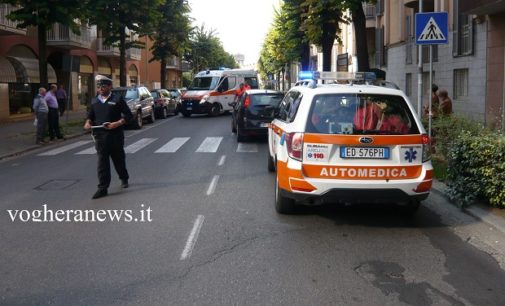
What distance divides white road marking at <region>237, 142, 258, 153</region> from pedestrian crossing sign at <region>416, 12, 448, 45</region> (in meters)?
5.65

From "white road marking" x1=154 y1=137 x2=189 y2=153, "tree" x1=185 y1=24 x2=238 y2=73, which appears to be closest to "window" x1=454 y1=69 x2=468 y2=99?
"white road marking" x1=154 y1=137 x2=189 y2=153

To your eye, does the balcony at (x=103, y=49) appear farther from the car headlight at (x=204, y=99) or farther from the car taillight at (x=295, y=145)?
the car taillight at (x=295, y=145)

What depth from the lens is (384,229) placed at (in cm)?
696

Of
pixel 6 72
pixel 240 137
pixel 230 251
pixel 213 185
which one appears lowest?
pixel 230 251

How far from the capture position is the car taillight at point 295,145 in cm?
685

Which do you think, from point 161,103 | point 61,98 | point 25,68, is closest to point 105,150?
point 25,68

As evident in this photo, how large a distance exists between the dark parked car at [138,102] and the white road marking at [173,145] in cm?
437

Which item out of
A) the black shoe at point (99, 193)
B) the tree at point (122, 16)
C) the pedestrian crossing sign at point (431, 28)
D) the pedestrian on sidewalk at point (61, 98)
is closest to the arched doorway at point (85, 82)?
the pedestrian on sidewalk at point (61, 98)

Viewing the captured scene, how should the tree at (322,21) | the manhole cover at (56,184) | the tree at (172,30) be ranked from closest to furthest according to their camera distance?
the manhole cover at (56,184)
the tree at (322,21)
the tree at (172,30)

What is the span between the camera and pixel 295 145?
22.6 feet

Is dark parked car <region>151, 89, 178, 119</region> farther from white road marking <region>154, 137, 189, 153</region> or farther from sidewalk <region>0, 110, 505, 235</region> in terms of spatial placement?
white road marking <region>154, 137, 189, 153</region>

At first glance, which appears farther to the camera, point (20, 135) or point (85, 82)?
point (85, 82)

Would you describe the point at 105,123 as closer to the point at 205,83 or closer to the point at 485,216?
the point at 485,216

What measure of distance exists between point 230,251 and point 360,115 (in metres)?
2.31
